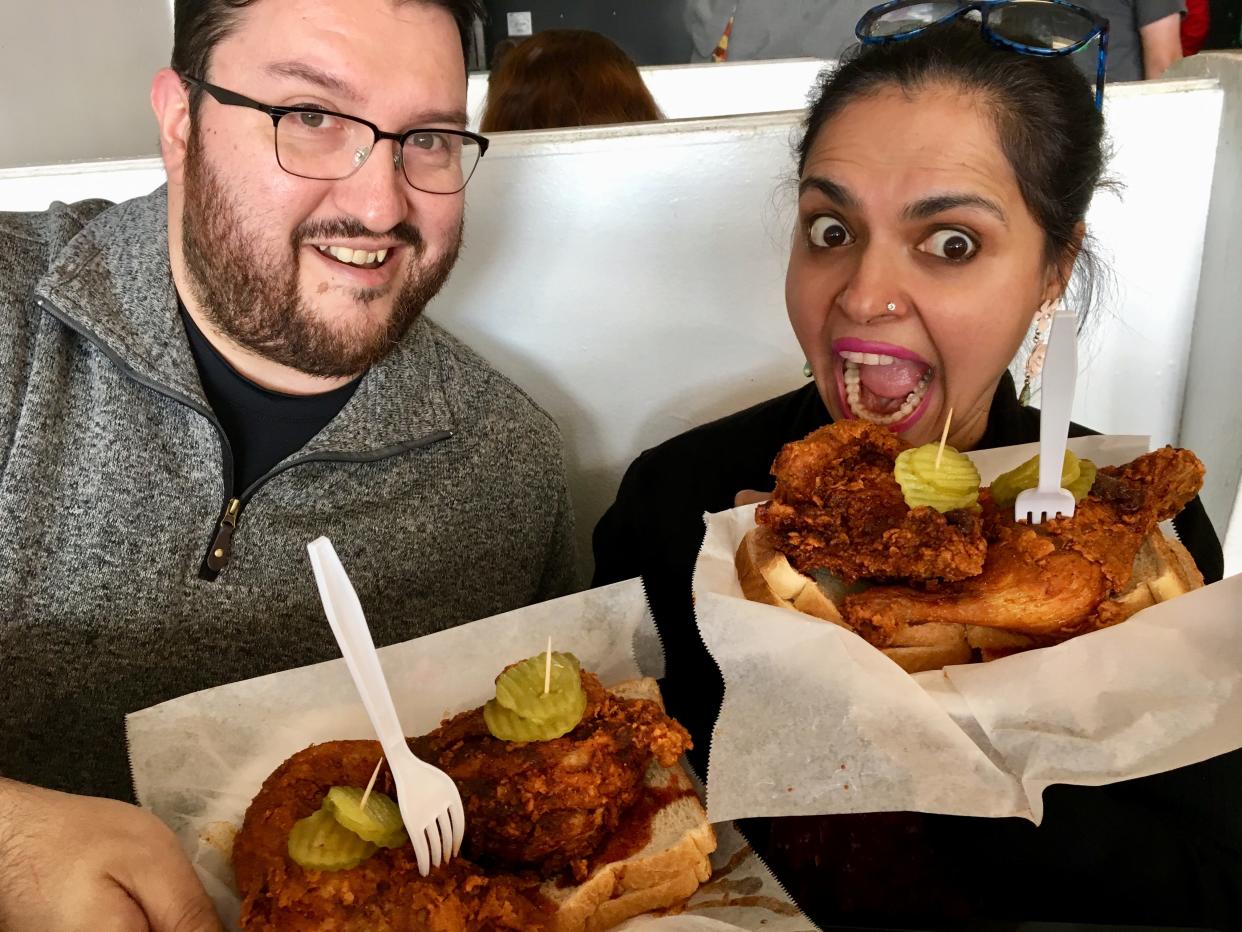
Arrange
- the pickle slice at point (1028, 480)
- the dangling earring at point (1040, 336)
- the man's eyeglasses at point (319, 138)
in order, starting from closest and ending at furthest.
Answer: the pickle slice at point (1028, 480), the man's eyeglasses at point (319, 138), the dangling earring at point (1040, 336)

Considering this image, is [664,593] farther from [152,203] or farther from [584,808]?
[152,203]

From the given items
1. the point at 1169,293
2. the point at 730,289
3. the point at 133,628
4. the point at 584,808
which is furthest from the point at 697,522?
the point at 1169,293

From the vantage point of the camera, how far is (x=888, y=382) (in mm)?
1601

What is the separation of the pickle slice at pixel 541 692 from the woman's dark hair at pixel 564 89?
234cm

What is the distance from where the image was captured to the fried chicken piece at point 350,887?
3.12 feet

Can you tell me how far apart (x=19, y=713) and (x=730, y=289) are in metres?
1.71

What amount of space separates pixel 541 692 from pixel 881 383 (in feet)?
2.77

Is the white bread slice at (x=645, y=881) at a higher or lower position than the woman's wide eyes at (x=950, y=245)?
lower

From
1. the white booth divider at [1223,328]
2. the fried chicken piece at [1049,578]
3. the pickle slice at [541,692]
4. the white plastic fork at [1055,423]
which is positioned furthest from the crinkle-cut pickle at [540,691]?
the white booth divider at [1223,328]

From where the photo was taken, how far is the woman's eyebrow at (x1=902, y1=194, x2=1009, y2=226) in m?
1.48

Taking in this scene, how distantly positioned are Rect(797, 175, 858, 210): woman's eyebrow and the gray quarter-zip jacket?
0.84 meters

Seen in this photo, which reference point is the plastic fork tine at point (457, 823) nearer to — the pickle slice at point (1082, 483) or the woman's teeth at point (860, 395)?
the pickle slice at point (1082, 483)

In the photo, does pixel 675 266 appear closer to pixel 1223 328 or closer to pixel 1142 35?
pixel 1223 328

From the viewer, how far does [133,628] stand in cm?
162
